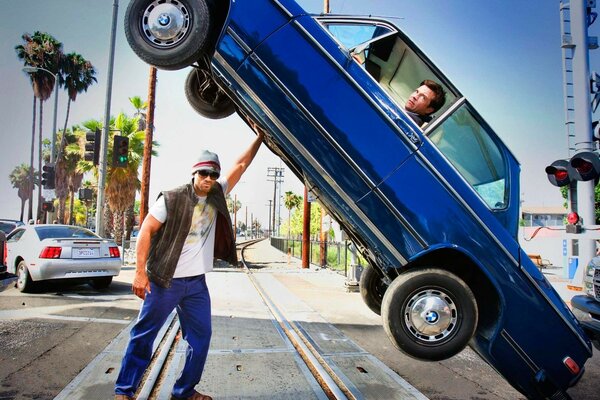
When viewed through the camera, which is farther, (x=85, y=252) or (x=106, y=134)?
(x=106, y=134)

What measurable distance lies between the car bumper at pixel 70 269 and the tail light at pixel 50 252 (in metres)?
0.10

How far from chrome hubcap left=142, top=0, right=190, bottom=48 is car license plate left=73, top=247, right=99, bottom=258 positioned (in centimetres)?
607

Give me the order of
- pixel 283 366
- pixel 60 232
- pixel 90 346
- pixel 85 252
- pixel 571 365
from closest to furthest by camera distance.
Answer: pixel 571 365, pixel 283 366, pixel 90 346, pixel 85 252, pixel 60 232

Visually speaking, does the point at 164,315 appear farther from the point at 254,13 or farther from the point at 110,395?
the point at 254,13

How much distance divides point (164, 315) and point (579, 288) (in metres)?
5.57

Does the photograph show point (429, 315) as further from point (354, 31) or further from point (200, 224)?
point (354, 31)

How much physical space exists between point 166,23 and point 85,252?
6.26 metres

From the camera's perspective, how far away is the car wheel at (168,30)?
306 cm

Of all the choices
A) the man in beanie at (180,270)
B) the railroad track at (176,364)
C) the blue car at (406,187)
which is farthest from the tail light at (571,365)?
the man in beanie at (180,270)

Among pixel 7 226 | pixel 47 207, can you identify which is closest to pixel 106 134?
pixel 7 226

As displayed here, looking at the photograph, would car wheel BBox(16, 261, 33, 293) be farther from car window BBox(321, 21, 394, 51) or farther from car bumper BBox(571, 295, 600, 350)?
car bumper BBox(571, 295, 600, 350)

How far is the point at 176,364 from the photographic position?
13.0 feet

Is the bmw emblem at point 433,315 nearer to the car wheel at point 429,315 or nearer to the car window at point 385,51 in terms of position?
the car wheel at point 429,315

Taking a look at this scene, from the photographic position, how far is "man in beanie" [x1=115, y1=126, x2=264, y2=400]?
9.78ft
